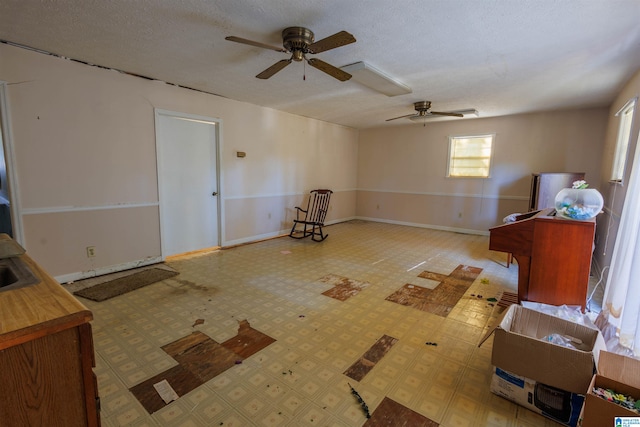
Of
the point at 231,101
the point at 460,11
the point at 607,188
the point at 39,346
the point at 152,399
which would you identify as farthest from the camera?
the point at 231,101

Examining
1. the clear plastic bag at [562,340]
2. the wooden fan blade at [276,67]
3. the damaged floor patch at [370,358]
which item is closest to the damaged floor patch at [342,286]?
the damaged floor patch at [370,358]

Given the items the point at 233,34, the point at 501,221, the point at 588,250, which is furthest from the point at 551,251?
the point at 501,221

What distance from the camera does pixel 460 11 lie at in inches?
79.8

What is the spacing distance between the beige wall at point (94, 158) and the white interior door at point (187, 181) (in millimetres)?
123

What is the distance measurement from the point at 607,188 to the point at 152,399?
5655 mm

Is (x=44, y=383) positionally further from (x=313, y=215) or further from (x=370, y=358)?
(x=313, y=215)

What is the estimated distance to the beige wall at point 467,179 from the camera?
16.6 feet

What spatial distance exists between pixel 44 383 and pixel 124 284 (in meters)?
2.72

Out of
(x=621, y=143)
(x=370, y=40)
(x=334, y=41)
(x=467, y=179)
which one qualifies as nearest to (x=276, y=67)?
(x=334, y=41)

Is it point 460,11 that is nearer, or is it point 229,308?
point 460,11

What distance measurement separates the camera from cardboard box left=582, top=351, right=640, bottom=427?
1201 mm

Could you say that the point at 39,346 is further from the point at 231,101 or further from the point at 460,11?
the point at 231,101

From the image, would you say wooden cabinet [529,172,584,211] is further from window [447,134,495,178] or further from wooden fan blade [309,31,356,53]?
wooden fan blade [309,31,356,53]

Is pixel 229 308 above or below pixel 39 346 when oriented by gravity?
below
